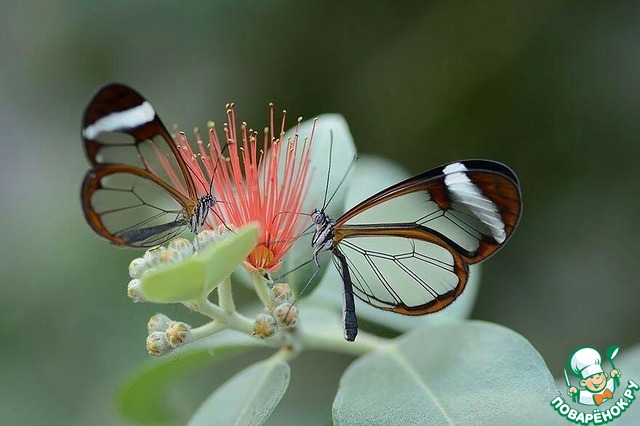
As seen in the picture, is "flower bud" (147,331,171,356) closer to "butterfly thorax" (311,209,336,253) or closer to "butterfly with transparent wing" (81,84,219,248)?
"butterfly with transparent wing" (81,84,219,248)

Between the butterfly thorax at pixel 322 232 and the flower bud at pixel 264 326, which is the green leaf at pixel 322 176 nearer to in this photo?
the butterfly thorax at pixel 322 232

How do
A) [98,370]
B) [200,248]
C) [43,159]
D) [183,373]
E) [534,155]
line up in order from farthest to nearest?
[43,159] → [534,155] → [98,370] → [183,373] → [200,248]

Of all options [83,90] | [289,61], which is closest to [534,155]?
[289,61]

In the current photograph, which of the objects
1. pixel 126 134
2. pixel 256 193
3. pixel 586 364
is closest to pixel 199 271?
pixel 256 193

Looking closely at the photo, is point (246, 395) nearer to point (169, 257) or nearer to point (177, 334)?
point (177, 334)

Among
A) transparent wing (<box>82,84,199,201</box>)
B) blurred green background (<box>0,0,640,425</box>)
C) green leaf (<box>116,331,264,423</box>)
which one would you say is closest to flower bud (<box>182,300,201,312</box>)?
transparent wing (<box>82,84,199,201</box>)

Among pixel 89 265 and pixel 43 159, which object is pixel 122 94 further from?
pixel 43 159
